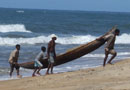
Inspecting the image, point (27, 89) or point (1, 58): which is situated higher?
point (27, 89)

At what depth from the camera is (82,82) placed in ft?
33.5

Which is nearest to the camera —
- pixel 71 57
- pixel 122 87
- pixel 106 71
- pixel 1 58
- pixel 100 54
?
pixel 122 87

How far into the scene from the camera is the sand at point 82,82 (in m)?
9.38

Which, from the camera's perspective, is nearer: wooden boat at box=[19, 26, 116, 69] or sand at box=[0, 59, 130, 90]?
sand at box=[0, 59, 130, 90]

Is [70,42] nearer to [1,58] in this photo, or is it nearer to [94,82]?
[1,58]

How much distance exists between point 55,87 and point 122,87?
1722 millimetres

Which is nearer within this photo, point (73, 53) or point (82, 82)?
point (82, 82)

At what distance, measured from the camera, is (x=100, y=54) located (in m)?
20.2

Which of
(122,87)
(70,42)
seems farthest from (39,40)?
(122,87)

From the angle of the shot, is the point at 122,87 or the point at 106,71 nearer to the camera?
the point at 122,87

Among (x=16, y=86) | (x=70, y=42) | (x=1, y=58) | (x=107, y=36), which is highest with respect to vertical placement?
(x=107, y=36)

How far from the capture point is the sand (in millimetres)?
9375

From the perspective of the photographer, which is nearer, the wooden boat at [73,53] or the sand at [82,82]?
the sand at [82,82]

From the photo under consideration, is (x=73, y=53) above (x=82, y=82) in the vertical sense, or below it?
below
